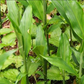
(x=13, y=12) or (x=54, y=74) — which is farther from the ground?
(x=13, y=12)

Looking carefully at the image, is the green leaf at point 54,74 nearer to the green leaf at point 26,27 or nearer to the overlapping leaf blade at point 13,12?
the green leaf at point 26,27

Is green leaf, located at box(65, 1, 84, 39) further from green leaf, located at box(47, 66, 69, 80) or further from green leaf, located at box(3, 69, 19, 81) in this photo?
green leaf, located at box(3, 69, 19, 81)

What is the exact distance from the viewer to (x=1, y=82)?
0.70 metres

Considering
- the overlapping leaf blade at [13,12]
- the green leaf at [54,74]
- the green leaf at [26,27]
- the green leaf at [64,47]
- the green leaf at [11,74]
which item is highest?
the overlapping leaf blade at [13,12]

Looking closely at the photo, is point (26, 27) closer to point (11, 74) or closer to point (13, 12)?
point (13, 12)

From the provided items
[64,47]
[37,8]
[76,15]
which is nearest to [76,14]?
[76,15]

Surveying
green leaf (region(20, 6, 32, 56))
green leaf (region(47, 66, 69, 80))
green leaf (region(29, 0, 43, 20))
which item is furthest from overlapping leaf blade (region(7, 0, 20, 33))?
green leaf (region(47, 66, 69, 80))

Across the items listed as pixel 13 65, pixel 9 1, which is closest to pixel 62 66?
pixel 9 1

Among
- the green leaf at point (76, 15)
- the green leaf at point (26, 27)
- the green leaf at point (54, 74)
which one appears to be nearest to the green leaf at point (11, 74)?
the green leaf at point (54, 74)

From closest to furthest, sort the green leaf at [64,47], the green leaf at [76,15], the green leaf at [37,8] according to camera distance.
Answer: the green leaf at [76,15], the green leaf at [64,47], the green leaf at [37,8]

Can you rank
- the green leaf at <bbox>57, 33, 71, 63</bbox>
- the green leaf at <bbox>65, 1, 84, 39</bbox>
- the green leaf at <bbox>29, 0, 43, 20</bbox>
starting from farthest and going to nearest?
1. the green leaf at <bbox>29, 0, 43, 20</bbox>
2. the green leaf at <bbox>57, 33, 71, 63</bbox>
3. the green leaf at <bbox>65, 1, 84, 39</bbox>

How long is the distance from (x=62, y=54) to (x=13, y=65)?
63 cm

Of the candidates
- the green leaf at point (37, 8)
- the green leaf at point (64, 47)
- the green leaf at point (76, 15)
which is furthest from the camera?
the green leaf at point (37, 8)

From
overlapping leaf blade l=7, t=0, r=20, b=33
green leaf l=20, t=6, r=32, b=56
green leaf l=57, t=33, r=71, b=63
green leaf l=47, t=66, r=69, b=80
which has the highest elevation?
overlapping leaf blade l=7, t=0, r=20, b=33
